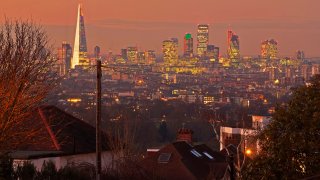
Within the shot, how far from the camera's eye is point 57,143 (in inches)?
1085

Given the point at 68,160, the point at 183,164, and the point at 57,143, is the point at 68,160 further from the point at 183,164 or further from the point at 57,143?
the point at 183,164

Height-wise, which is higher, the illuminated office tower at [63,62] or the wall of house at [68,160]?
the illuminated office tower at [63,62]

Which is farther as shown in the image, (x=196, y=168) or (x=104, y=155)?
(x=196, y=168)

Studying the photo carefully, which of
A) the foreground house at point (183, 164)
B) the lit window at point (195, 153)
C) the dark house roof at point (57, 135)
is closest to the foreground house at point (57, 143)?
the dark house roof at point (57, 135)

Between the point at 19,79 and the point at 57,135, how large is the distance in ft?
23.1

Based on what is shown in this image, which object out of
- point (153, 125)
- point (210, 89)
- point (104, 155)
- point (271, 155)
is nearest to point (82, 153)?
point (104, 155)

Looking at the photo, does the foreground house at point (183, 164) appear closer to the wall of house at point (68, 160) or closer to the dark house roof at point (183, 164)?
the dark house roof at point (183, 164)

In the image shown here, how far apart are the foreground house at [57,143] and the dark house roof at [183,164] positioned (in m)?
3.50

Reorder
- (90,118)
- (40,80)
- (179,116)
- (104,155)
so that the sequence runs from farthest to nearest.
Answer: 1. (179,116)
2. (90,118)
3. (104,155)
4. (40,80)

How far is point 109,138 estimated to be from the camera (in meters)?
31.1

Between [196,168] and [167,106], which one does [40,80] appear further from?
[167,106]

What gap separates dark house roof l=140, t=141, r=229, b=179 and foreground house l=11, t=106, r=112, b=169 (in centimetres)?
350

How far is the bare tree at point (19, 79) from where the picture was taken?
2111 cm

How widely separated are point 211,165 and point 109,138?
5.21m
